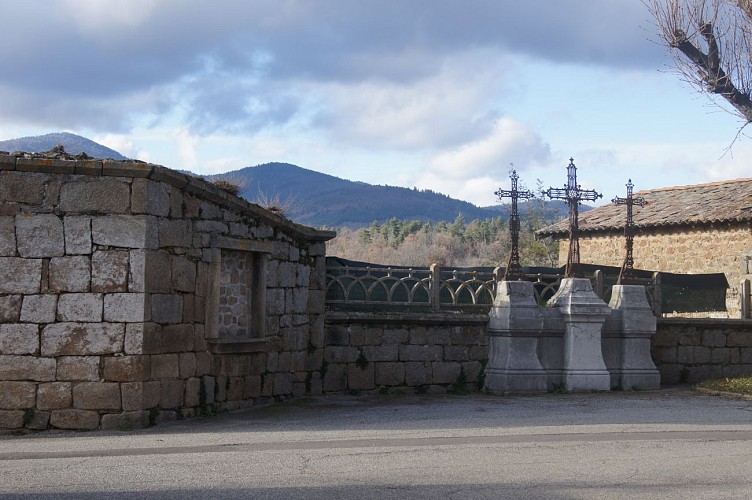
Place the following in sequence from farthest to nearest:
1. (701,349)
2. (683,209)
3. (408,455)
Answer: (683,209) < (701,349) < (408,455)

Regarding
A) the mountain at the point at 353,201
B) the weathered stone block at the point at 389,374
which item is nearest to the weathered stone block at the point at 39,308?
the weathered stone block at the point at 389,374

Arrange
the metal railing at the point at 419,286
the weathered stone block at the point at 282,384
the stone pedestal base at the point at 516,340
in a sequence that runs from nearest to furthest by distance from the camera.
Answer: the weathered stone block at the point at 282,384 < the stone pedestal base at the point at 516,340 < the metal railing at the point at 419,286

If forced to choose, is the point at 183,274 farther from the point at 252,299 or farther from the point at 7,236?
the point at 7,236

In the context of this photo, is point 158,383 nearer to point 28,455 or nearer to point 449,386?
point 28,455

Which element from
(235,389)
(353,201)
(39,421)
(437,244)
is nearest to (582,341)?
(235,389)

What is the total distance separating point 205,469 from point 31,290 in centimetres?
385

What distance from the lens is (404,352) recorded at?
14906 millimetres

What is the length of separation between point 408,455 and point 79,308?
4.21 metres

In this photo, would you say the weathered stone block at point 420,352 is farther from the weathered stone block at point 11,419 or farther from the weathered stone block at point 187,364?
the weathered stone block at point 11,419

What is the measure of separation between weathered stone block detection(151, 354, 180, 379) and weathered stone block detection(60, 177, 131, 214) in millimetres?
1709

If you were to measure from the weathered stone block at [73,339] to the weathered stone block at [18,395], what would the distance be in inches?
16.0

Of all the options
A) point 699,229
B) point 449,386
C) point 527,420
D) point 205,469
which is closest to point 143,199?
point 205,469

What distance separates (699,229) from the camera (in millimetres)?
26734

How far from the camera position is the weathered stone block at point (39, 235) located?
34.6 ft
